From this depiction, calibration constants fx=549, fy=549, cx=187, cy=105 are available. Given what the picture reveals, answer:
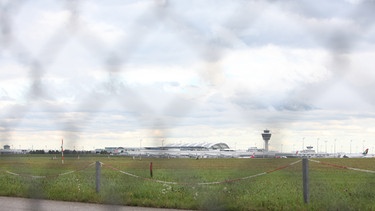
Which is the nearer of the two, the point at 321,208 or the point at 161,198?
the point at 321,208

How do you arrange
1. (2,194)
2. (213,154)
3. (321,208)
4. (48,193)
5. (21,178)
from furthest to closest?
(213,154) < (21,178) < (2,194) < (48,193) < (321,208)

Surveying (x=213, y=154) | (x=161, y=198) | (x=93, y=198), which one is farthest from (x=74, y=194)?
(x=213, y=154)

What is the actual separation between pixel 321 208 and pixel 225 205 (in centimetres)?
188

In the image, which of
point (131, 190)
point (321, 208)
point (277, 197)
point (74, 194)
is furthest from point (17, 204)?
point (321, 208)

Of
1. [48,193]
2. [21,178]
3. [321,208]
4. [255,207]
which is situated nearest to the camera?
[321,208]

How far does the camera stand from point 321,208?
9766mm

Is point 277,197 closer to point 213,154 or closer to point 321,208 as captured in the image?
point 321,208

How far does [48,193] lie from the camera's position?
13.5 meters

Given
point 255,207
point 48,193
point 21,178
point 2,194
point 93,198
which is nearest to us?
point 255,207

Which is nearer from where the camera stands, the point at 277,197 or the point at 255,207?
A: the point at 255,207

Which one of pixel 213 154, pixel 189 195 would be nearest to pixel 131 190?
pixel 189 195

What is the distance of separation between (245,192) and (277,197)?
117cm

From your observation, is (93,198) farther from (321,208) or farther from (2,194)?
(321,208)

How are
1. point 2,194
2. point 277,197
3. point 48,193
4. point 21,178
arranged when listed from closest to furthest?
point 277,197, point 48,193, point 2,194, point 21,178
